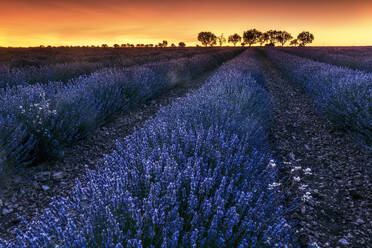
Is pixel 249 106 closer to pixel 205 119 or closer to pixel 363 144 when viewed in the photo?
pixel 205 119

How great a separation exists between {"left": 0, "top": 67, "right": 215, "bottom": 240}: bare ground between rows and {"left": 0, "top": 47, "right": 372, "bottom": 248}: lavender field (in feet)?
0.05

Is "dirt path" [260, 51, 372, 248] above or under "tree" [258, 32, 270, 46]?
under

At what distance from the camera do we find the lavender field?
1366 mm

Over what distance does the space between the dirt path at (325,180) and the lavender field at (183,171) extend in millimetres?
15

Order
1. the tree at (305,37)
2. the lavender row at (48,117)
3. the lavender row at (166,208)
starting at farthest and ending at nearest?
1. the tree at (305,37)
2. the lavender row at (48,117)
3. the lavender row at (166,208)

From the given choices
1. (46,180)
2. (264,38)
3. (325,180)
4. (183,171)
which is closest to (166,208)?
(183,171)

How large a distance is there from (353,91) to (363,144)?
4.07 ft

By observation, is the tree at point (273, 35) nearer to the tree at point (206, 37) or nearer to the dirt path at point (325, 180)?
the tree at point (206, 37)

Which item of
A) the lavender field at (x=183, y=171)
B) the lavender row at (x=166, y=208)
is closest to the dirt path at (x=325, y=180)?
the lavender field at (x=183, y=171)

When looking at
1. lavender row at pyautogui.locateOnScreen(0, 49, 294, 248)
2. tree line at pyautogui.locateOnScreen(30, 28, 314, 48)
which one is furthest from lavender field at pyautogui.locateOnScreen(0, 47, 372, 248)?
tree line at pyautogui.locateOnScreen(30, 28, 314, 48)

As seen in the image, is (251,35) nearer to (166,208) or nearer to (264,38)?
(264,38)

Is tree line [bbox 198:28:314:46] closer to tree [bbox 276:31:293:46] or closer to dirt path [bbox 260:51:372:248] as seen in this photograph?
tree [bbox 276:31:293:46]

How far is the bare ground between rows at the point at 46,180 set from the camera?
2507 mm

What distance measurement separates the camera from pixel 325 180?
10.4 ft
